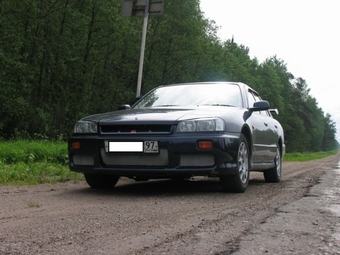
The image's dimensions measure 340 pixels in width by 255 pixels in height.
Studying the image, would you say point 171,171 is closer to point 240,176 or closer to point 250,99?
point 240,176

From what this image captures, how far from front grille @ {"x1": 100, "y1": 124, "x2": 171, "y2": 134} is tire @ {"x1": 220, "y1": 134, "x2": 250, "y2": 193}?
3.13 ft

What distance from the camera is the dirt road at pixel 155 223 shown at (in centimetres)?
276

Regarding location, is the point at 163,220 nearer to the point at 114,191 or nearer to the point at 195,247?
the point at 195,247

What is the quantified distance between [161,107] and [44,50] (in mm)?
19430

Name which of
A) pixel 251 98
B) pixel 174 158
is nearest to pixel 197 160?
pixel 174 158

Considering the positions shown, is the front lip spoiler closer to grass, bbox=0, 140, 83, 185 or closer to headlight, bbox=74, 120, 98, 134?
headlight, bbox=74, 120, 98, 134

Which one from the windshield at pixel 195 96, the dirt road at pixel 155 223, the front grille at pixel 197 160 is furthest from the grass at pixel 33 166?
the front grille at pixel 197 160

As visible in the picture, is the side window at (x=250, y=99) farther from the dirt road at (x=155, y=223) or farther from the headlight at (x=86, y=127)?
the headlight at (x=86, y=127)

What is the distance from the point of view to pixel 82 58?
27.5m

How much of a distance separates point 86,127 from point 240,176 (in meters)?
1.96

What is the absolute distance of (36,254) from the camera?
2.53 meters

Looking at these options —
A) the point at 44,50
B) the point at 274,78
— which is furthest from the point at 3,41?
the point at 274,78

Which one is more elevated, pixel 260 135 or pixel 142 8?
pixel 142 8

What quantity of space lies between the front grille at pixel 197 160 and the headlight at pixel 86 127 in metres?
1.13
